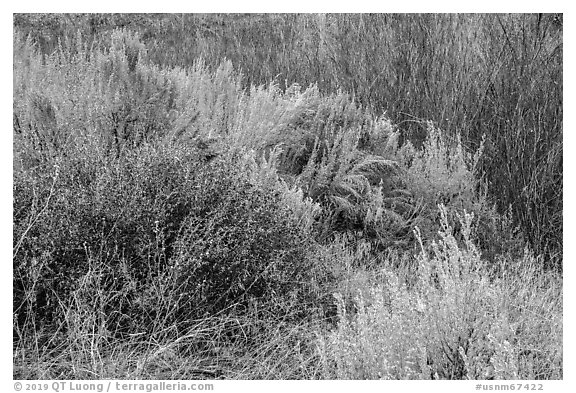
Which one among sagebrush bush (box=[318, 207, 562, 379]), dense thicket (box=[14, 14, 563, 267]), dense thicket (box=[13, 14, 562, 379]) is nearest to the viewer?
sagebrush bush (box=[318, 207, 562, 379])

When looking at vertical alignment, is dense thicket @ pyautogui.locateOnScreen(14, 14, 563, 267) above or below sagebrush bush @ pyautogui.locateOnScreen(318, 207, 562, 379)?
above

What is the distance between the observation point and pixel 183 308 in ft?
10.5

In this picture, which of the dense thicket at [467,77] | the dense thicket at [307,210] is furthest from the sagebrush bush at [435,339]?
the dense thicket at [467,77]

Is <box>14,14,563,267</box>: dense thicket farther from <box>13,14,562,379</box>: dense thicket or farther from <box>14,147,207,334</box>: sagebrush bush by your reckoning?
<box>14,147,207,334</box>: sagebrush bush

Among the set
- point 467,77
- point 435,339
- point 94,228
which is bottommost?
point 435,339

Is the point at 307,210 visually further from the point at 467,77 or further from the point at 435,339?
the point at 467,77

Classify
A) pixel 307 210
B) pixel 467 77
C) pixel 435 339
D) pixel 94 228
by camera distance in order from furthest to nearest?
1. pixel 467 77
2. pixel 307 210
3. pixel 94 228
4. pixel 435 339

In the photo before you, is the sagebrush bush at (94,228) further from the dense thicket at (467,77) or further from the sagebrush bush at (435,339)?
the dense thicket at (467,77)

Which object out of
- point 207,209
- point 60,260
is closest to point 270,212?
point 207,209

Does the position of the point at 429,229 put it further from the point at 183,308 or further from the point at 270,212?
the point at 183,308

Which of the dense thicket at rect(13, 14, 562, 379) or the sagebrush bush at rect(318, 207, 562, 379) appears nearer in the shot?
the sagebrush bush at rect(318, 207, 562, 379)

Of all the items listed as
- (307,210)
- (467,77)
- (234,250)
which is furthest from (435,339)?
(467,77)

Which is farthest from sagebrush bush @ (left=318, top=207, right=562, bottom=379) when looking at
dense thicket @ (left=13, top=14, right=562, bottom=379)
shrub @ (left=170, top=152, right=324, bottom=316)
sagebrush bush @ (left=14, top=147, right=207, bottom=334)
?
sagebrush bush @ (left=14, top=147, right=207, bottom=334)

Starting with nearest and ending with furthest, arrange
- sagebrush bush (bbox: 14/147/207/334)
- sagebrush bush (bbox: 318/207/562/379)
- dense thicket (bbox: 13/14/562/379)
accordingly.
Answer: sagebrush bush (bbox: 318/207/562/379) → dense thicket (bbox: 13/14/562/379) → sagebrush bush (bbox: 14/147/207/334)
